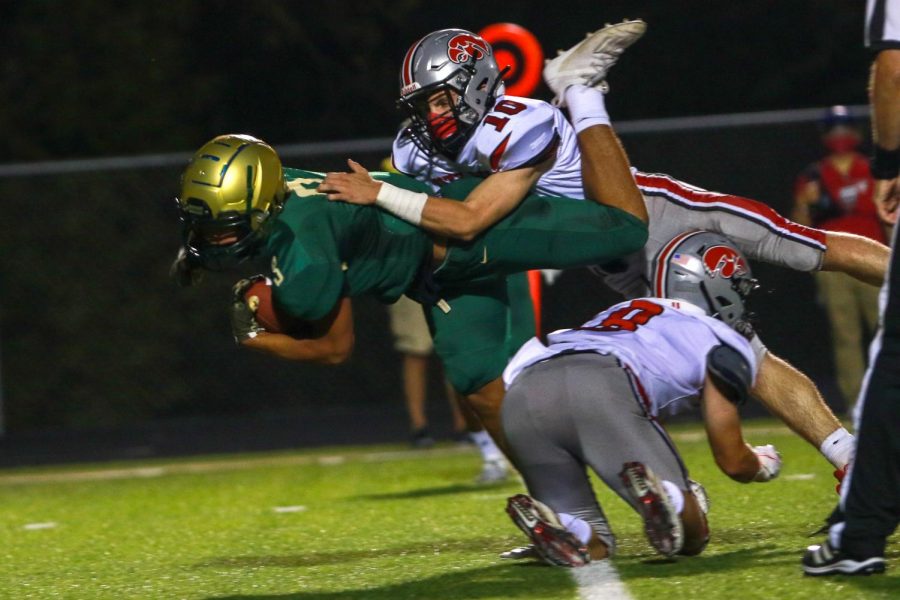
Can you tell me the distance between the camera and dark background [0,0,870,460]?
10695 mm

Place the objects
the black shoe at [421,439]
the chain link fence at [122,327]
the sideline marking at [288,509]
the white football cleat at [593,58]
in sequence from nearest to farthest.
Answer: the white football cleat at [593,58] → the sideline marking at [288,509] → the black shoe at [421,439] → the chain link fence at [122,327]

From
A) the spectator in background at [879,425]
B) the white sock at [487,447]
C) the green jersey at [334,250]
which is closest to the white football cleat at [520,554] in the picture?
the green jersey at [334,250]

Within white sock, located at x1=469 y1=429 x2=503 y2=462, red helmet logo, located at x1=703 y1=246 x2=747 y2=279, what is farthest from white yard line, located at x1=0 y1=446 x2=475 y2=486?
red helmet logo, located at x1=703 y1=246 x2=747 y2=279

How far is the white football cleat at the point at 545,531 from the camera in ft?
13.7

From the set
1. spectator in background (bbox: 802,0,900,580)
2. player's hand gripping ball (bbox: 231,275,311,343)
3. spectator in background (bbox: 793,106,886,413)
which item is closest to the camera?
spectator in background (bbox: 802,0,900,580)

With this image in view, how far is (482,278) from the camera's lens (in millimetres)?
4816

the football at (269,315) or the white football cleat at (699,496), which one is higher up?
the football at (269,315)

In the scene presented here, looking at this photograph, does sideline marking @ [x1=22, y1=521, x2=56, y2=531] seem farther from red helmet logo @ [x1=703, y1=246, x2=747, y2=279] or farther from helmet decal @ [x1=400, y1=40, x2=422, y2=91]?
red helmet logo @ [x1=703, y1=246, x2=747, y2=279]

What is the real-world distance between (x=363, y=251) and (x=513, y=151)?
24.5 inches

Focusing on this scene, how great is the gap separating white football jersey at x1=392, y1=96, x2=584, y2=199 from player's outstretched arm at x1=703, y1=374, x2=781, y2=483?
0.97 m

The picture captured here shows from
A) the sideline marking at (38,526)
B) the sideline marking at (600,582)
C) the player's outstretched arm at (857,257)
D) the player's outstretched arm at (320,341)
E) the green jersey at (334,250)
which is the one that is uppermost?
the green jersey at (334,250)

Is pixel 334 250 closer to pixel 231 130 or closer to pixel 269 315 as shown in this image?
pixel 269 315

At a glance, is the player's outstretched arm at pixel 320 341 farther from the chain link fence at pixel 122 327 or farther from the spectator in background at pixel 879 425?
the chain link fence at pixel 122 327

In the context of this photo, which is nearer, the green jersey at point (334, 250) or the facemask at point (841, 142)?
the green jersey at point (334, 250)
